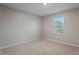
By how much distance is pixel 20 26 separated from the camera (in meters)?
1.97

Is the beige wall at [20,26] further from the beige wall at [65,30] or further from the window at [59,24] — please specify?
the window at [59,24]

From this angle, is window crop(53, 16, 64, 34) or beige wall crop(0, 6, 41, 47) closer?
window crop(53, 16, 64, 34)

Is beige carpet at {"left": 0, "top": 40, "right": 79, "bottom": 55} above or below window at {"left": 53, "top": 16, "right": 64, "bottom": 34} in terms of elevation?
below

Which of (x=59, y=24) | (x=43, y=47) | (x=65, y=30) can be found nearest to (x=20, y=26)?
(x=43, y=47)

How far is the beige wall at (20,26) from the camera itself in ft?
6.28

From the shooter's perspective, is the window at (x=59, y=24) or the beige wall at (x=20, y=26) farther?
the beige wall at (x=20, y=26)

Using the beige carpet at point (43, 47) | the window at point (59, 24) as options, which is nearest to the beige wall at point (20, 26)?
the beige carpet at point (43, 47)

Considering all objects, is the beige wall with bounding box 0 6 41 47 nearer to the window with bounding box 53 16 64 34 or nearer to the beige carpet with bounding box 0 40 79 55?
the beige carpet with bounding box 0 40 79 55

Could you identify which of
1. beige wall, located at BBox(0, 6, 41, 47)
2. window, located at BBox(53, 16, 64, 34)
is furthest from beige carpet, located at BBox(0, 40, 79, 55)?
window, located at BBox(53, 16, 64, 34)

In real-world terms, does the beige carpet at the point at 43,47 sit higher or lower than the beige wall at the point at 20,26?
lower

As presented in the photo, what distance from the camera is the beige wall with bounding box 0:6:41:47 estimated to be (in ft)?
6.28
